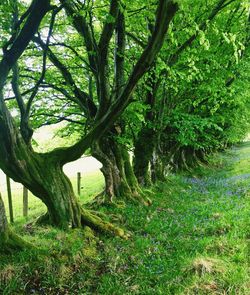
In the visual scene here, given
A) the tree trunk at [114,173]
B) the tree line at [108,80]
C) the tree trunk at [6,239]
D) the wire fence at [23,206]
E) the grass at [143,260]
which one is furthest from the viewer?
the wire fence at [23,206]

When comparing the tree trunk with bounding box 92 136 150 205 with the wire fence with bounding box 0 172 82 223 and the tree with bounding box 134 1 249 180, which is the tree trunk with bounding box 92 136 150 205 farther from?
the wire fence with bounding box 0 172 82 223

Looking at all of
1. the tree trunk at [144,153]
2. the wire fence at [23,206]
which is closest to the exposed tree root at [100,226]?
the wire fence at [23,206]

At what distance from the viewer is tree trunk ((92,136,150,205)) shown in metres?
13.0

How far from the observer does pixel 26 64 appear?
14453 mm

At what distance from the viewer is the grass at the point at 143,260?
565 cm

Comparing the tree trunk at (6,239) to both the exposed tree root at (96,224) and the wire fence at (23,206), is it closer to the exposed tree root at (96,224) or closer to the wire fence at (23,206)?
the exposed tree root at (96,224)

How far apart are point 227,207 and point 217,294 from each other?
7.05 m

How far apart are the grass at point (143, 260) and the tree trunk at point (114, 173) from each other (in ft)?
7.45

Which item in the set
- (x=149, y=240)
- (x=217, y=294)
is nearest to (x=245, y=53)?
(x=149, y=240)

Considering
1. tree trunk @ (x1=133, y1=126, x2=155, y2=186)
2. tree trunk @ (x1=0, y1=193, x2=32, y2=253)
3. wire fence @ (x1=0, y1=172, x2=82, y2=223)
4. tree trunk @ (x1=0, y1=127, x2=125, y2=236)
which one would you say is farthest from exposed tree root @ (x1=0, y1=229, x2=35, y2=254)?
tree trunk @ (x1=133, y1=126, x2=155, y2=186)

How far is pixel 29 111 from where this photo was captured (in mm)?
8383

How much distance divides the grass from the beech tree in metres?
0.89

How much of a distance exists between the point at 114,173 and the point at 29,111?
19.2 feet

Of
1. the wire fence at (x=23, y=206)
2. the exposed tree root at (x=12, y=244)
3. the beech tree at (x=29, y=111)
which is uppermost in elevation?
the beech tree at (x=29, y=111)
